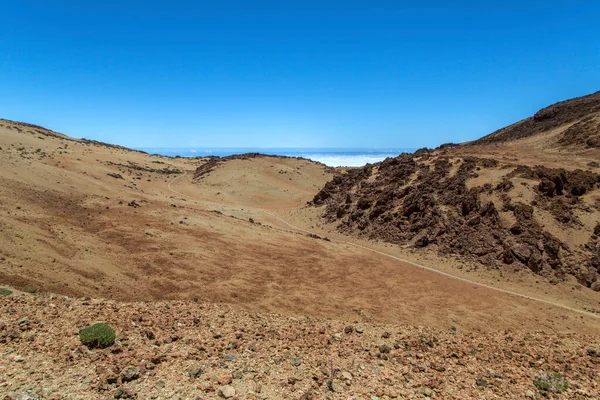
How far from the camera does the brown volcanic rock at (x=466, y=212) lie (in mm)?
17438

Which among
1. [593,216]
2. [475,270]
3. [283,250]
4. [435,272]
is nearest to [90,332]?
[283,250]

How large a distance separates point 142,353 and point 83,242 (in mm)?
9412

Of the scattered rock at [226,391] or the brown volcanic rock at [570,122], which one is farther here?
the brown volcanic rock at [570,122]

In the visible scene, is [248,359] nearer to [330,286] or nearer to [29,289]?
[29,289]

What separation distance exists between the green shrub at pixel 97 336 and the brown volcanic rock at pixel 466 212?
17242 millimetres

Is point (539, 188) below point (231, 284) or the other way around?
the other way around

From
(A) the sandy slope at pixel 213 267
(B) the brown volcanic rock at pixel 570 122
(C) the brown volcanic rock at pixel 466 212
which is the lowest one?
(A) the sandy slope at pixel 213 267

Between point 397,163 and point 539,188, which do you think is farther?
point 397,163

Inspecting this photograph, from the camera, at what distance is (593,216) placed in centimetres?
1817

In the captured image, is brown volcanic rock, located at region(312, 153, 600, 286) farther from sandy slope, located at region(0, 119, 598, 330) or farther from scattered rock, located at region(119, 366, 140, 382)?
scattered rock, located at region(119, 366, 140, 382)

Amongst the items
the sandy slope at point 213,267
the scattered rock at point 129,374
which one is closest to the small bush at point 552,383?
the sandy slope at point 213,267

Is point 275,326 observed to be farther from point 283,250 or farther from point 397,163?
point 397,163

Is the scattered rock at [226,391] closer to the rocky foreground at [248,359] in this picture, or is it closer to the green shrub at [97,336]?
the rocky foreground at [248,359]

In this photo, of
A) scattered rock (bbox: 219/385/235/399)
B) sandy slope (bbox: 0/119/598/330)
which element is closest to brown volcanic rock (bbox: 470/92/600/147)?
sandy slope (bbox: 0/119/598/330)
